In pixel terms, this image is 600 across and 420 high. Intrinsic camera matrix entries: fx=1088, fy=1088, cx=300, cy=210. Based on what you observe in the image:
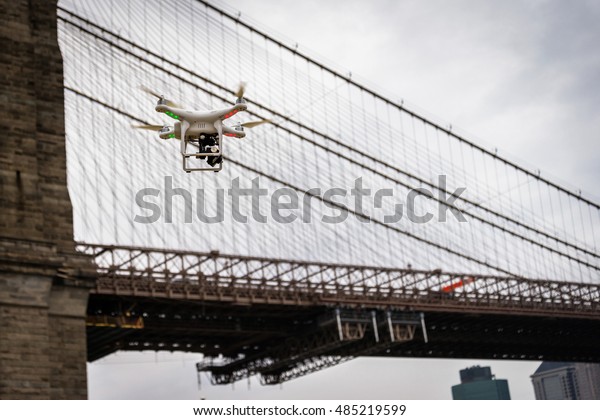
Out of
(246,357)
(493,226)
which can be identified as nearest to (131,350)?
(246,357)

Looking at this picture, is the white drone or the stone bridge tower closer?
the white drone

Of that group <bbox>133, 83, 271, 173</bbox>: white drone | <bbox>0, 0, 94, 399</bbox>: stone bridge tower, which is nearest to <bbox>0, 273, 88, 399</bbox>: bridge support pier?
<bbox>0, 0, 94, 399</bbox>: stone bridge tower

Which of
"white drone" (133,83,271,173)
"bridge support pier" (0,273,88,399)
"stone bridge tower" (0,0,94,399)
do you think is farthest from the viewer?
"stone bridge tower" (0,0,94,399)

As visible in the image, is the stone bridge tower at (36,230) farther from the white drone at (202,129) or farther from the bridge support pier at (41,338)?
the white drone at (202,129)

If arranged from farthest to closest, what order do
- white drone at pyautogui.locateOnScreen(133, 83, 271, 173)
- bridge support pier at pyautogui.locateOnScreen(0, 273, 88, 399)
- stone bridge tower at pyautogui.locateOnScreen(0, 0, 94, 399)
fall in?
stone bridge tower at pyautogui.locateOnScreen(0, 0, 94, 399)
bridge support pier at pyautogui.locateOnScreen(0, 273, 88, 399)
white drone at pyautogui.locateOnScreen(133, 83, 271, 173)

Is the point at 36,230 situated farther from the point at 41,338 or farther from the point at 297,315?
the point at 297,315

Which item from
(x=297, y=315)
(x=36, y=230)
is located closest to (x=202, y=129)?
(x=36, y=230)

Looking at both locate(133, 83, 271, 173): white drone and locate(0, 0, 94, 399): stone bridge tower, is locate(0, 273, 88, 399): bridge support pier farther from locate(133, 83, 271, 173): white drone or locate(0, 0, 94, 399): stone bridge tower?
locate(133, 83, 271, 173): white drone
